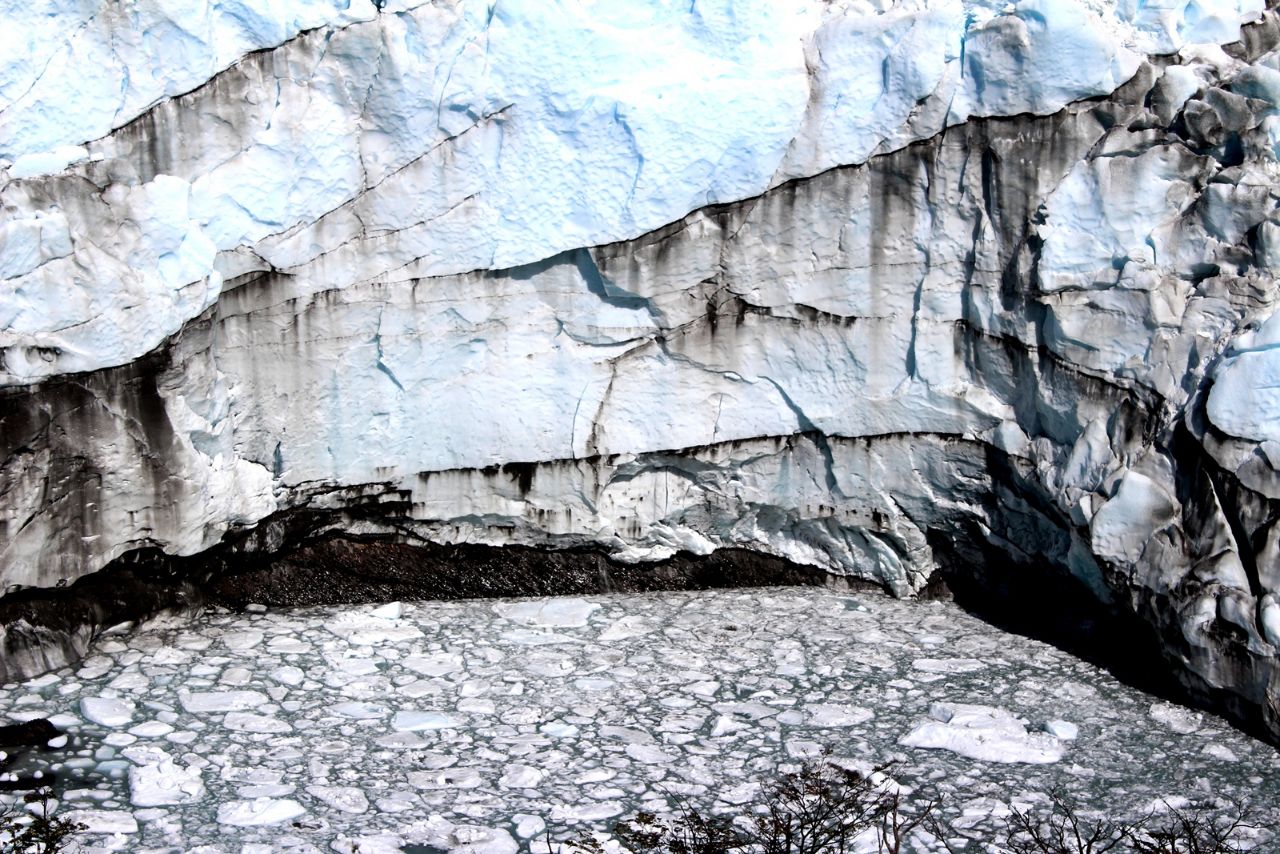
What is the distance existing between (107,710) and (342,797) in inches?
52.6

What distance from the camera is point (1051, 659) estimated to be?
Result: 704cm

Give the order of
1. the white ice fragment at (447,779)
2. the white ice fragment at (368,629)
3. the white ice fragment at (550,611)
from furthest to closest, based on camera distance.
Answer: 1. the white ice fragment at (550,611)
2. the white ice fragment at (368,629)
3. the white ice fragment at (447,779)

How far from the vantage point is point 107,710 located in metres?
6.26

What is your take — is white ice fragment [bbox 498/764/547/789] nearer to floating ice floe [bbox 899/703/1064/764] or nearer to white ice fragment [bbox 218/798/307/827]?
white ice fragment [bbox 218/798/307/827]

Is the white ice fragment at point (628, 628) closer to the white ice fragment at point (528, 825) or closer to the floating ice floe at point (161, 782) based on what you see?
the white ice fragment at point (528, 825)

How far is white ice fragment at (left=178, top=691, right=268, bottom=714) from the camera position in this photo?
6320 millimetres

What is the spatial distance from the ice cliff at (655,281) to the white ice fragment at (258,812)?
193 centimetres

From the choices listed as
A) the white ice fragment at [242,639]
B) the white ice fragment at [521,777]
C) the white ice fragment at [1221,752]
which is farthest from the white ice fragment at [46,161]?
the white ice fragment at [1221,752]

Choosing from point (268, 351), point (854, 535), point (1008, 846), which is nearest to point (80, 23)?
point (268, 351)

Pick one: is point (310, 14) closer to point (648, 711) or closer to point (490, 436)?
point (490, 436)

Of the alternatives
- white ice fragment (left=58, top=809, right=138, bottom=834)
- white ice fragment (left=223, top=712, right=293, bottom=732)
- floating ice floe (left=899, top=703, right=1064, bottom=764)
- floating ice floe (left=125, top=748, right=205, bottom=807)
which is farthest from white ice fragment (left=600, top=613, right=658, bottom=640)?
white ice fragment (left=58, top=809, right=138, bottom=834)

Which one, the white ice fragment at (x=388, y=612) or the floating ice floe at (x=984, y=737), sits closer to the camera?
the floating ice floe at (x=984, y=737)

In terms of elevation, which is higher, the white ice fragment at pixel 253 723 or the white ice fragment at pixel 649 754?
the white ice fragment at pixel 253 723

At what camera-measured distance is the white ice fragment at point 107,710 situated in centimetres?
618
